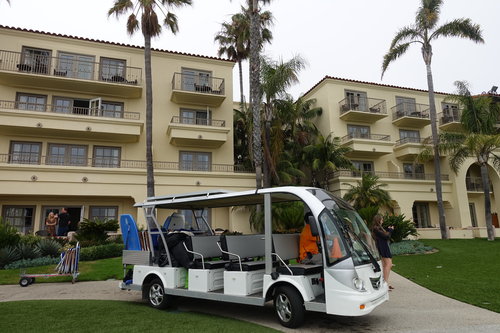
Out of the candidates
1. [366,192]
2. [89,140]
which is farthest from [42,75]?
[366,192]

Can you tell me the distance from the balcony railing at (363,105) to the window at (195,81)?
1074 centimetres

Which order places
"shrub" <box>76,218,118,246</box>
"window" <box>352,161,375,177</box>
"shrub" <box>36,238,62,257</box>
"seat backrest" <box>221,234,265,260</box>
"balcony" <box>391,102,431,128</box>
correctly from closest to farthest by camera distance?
"seat backrest" <box>221,234,265,260</box> < "shrub" <box>36,238,62,257</box> < "shrub" <box>76,218,118,246</box> < "window" <box>352,161,375,177</box> < "balcony" <box>391,102,431,128</box>

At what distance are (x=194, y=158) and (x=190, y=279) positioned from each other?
17352mm

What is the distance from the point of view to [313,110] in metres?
28.0

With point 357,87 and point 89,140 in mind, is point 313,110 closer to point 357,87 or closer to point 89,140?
point 357,87

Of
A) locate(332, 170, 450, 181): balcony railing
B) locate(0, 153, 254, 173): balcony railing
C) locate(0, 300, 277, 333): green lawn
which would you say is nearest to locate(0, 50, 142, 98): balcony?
locate(0, 153, 254, 173): balcony railing

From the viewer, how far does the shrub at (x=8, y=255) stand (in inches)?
518

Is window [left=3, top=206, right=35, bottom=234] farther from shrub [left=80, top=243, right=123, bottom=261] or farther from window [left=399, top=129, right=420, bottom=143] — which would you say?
window [left=399, top=129, right=420, bottom=143]

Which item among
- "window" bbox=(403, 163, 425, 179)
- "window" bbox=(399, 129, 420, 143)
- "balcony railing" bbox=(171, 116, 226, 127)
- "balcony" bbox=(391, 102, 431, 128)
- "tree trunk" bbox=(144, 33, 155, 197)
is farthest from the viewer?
"window" bbox=(399, 129, 420, 143)

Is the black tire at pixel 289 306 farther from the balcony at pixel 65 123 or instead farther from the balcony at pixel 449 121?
the balcony at pixel 449 121

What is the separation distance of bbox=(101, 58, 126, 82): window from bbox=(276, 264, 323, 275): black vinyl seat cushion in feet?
66.3

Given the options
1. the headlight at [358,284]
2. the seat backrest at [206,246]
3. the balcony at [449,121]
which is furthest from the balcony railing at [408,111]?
the headlight at [358,284]

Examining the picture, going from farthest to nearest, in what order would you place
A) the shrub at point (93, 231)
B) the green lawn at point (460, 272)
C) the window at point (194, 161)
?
the window at point (194, 161) < the shrub at point (93, 231) < the green lawn at point (460, 272)

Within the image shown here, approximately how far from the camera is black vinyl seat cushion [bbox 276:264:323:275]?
19.8ft
